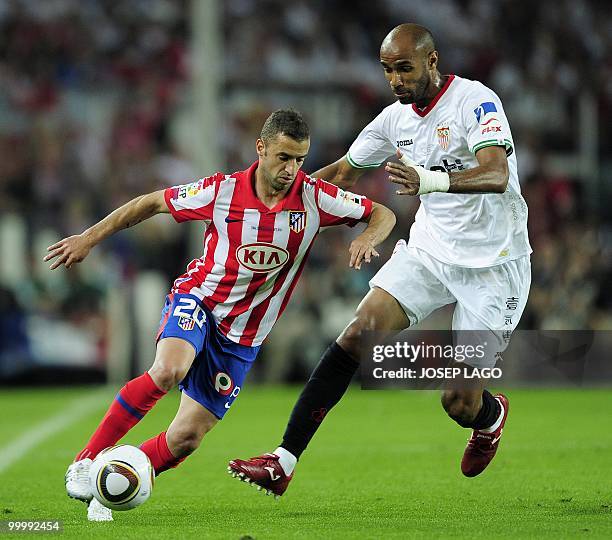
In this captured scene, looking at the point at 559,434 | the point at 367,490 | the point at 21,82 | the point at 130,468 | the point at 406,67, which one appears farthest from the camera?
the point at 21,82

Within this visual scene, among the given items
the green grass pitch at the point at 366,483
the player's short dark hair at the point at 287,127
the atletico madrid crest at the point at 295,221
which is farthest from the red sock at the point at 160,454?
the player's short dark hair at the point at 287,127

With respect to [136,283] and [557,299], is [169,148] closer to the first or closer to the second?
[136,283]

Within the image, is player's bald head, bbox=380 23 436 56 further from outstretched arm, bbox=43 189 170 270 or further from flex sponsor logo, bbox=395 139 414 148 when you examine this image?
outstretched arm, bbox=43 189 170 270

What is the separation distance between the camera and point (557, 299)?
568 inches

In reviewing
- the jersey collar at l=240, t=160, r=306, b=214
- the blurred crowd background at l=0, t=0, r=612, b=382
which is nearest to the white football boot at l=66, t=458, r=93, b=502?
the jersey collar at l=240, t=160, r=306, b=214

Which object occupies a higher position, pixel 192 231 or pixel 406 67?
pixel 406 67

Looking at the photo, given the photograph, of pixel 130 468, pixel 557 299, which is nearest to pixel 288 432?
pixel 130 468

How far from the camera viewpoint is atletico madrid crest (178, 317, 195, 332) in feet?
19.1

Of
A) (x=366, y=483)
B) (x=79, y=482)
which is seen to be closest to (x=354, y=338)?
(x=366, y=483)

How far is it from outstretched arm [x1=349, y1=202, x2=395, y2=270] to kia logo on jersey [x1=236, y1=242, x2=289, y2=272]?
1.37 feet

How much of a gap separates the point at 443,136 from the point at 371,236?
2.63 feet

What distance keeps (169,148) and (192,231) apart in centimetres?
155

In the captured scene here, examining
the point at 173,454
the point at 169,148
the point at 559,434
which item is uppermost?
the point at 169,148

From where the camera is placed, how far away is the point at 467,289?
6609 mm
